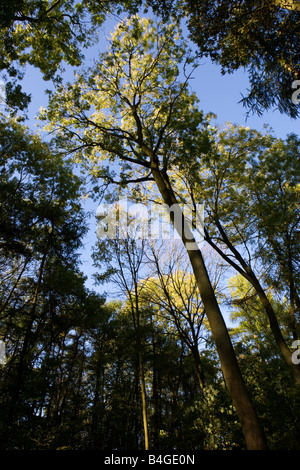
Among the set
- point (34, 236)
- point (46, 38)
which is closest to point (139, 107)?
point (46, 38)

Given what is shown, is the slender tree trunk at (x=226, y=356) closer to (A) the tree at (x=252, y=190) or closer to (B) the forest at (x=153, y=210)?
(B) the forest at (x=153, y=210)

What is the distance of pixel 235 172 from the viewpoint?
9.62m

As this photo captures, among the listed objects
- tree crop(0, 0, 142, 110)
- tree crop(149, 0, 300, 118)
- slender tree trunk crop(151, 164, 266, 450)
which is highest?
tree crop(0, 0, 142, 110)

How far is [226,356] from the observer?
12.1ft

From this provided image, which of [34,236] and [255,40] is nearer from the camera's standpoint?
[255,40]

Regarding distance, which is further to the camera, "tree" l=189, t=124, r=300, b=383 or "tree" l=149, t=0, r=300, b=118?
"tree" l=189, t=124, r=300, b=383

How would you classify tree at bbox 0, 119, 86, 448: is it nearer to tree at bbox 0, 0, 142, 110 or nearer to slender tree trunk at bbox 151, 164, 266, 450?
tree at bbox 0, 0, 142, 110

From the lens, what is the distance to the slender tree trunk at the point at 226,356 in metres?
3.13

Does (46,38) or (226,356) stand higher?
(46,38)

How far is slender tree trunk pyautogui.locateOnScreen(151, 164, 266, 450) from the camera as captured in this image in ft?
10.3

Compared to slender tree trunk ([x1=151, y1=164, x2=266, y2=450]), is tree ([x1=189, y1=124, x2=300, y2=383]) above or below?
above

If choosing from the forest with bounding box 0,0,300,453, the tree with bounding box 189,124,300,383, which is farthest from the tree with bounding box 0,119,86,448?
the tree with bounding box 189,124,300,383

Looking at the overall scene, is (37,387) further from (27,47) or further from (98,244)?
(27,47)

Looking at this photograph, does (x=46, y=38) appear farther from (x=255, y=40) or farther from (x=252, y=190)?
(x=252, y=190)
